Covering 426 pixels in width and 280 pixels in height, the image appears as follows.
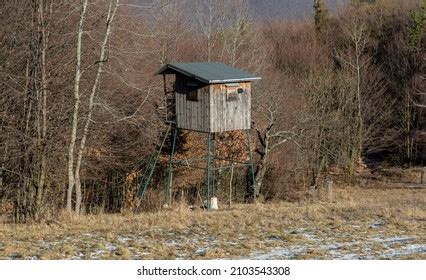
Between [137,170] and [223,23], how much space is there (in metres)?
12.1

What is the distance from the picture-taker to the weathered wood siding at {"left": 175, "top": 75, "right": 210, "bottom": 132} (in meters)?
19.8

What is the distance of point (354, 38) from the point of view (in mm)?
37438

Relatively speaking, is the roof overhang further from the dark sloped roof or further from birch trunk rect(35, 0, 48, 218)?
birch trunk rect(35, 0, 48, 218)

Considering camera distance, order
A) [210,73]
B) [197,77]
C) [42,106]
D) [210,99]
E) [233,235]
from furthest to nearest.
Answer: [210,73]
[210,99]
[197,77]
[42,106]
[233,235]

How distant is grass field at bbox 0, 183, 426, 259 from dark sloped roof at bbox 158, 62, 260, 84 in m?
4.71

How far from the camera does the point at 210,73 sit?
20.0 meters

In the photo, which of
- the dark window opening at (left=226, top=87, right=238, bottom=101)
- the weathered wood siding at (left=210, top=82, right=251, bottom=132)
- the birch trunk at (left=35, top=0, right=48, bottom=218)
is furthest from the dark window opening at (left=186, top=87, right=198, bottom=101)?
the birch trunk at (left=35, top=0, right=48, bottom=218)

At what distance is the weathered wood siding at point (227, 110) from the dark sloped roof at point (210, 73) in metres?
0.29

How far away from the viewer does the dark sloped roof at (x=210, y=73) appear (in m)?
19.4

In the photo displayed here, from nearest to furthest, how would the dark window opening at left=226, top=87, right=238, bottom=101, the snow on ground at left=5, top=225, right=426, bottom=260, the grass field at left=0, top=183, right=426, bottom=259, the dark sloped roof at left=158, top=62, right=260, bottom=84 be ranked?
the snow on ground at left=5, top=225, right=426, bottom=260
the grass field at left=0, top=183, right=426, bottom=259
the dark sloped roof at left=158, top=62, right=260, bottom=84
the dark window opening at left=226, top=87, right=238, bottom=101

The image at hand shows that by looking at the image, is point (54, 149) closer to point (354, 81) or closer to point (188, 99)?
point (188, 99)

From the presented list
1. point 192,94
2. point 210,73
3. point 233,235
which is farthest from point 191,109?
point 233,235

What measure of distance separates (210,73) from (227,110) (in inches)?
48.1

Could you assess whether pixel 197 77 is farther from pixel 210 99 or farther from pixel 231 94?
pixel 231 94
